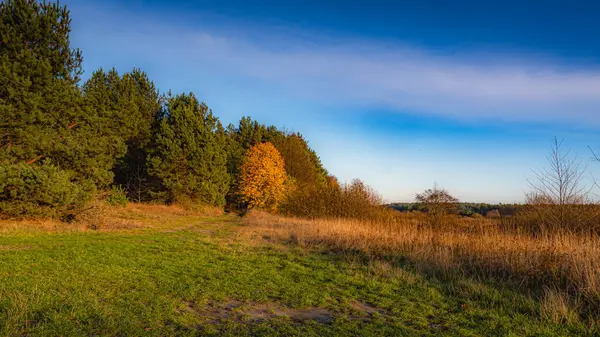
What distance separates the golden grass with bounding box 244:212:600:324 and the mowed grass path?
0.75 metres

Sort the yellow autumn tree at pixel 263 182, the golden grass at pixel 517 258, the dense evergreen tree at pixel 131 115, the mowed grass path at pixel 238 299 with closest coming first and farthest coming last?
the mowed grass path at pixel 238 299
the golden grass at pixel 517 258
the dense evergreen tree at pixel 131 115
the yellow autumn tree at pixel 263 182

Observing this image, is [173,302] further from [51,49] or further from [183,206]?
[183,206]

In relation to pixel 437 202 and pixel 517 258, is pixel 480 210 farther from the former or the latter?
pixel 517 258

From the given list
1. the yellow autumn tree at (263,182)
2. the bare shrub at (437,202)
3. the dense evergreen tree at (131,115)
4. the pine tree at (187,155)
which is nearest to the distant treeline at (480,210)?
the bare shrub at (437,202)

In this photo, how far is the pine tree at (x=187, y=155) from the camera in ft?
105

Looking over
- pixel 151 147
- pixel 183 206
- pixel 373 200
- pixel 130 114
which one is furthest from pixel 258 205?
pixel 373 200

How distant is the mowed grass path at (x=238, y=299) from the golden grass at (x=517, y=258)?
2.48ft

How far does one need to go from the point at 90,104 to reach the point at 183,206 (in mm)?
14418

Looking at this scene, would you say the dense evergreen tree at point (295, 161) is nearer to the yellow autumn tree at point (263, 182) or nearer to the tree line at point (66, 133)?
the yellow autumn tree at point (263, 182)

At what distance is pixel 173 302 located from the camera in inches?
227

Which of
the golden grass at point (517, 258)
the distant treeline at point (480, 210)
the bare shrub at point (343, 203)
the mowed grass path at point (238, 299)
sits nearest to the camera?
the mowed grass path at point (238, 299)

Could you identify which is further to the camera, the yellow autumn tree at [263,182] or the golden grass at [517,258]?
the yellow autumn tree at [263,182]

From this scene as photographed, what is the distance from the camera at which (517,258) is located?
8039 mm

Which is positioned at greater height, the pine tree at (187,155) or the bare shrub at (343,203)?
the pine tree at (187,155)
